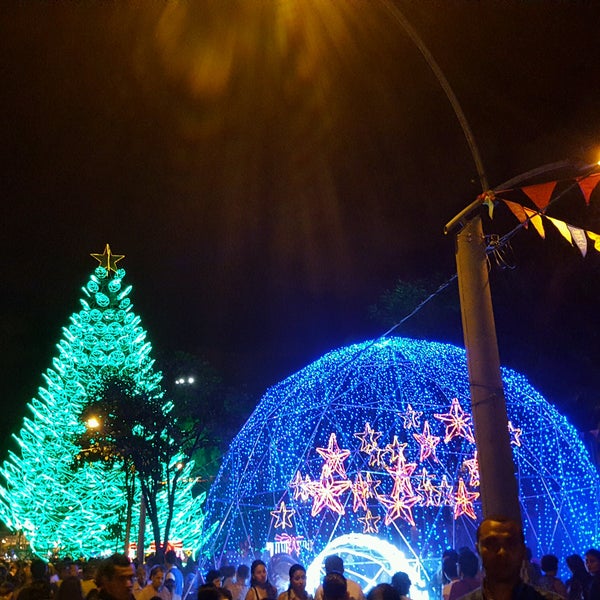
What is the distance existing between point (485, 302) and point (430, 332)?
15741 mm

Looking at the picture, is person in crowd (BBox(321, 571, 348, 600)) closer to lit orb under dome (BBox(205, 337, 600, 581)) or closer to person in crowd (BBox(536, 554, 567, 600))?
person in crowd (BBox(536, 554, 567, 600))

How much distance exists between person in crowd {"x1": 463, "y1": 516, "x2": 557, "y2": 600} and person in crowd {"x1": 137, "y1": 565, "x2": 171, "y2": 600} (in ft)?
23.0

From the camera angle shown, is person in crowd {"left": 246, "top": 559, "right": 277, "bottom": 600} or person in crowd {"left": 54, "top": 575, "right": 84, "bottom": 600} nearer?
person in crowd {"left": 54, "top": 575, "right": 84, "bottom": 600}

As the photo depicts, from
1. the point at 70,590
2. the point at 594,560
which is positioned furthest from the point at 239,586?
the point at 594,560

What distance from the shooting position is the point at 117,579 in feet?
15.1

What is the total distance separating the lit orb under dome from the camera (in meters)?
10.9

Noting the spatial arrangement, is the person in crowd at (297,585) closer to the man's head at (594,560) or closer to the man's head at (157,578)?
the man's head at (157,578)

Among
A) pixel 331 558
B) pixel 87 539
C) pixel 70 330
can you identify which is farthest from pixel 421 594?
pixel 70 330

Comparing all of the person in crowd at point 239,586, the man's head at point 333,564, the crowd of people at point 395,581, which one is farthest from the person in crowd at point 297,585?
the person in crowd at point 239,586

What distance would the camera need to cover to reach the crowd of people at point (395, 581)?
2.94 m

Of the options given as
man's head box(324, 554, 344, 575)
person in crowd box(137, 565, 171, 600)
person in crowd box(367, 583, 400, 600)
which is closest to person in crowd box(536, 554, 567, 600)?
man's head box(324, 554, 344, 575)

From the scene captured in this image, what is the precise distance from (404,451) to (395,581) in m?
4.59

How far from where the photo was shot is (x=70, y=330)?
3009 centimetres

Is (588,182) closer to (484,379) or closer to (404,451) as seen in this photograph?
(484,379)
